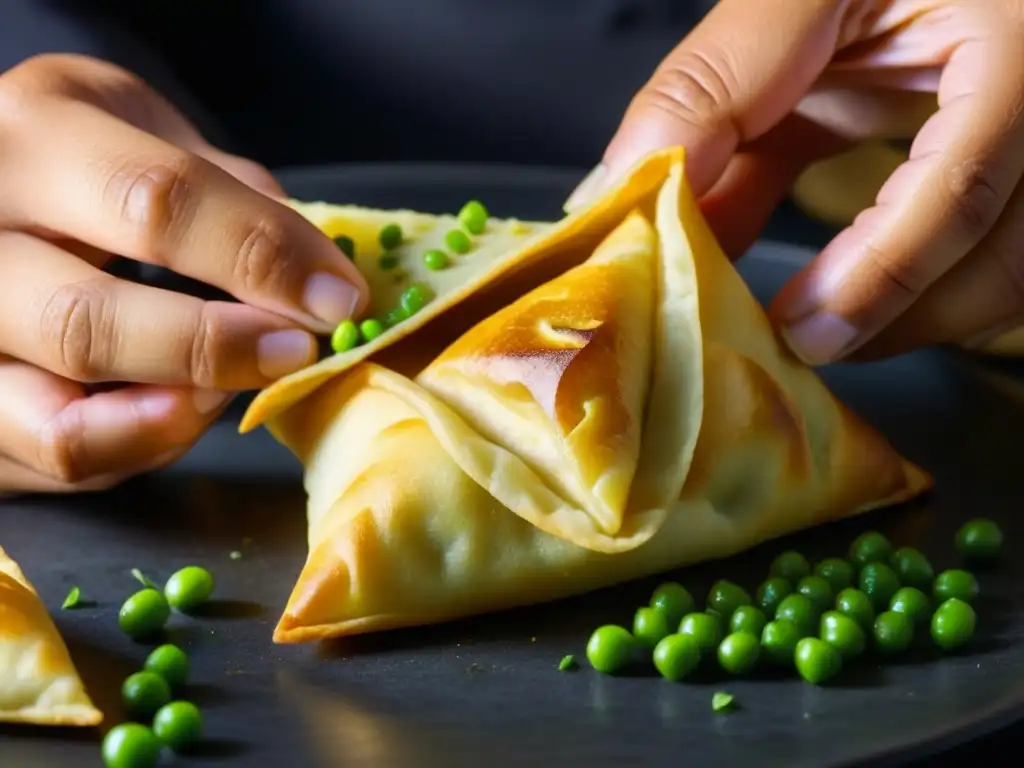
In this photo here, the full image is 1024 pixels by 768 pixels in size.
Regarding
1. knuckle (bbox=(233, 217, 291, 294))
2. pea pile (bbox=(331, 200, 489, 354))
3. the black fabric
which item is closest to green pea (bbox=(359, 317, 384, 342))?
pea pile (bbox=(331, 200, 489, 354))

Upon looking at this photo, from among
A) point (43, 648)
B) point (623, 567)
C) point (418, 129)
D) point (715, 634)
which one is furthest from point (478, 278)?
point (418, 129)

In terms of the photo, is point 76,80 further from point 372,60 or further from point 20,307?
point 372,60

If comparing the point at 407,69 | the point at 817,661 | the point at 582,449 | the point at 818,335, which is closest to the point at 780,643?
the point at 817,661

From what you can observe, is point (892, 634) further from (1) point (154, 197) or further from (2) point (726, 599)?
(1) point (154, 197)

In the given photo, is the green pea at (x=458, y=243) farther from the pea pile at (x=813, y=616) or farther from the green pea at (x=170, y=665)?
the green pea at (x=170, y=665)

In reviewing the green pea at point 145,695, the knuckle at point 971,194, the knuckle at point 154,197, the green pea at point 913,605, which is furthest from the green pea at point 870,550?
the knuckle at point 154,197

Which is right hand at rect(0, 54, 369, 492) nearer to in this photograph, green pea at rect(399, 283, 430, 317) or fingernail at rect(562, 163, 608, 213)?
green pea at rect(399, 283, 430, 317)
